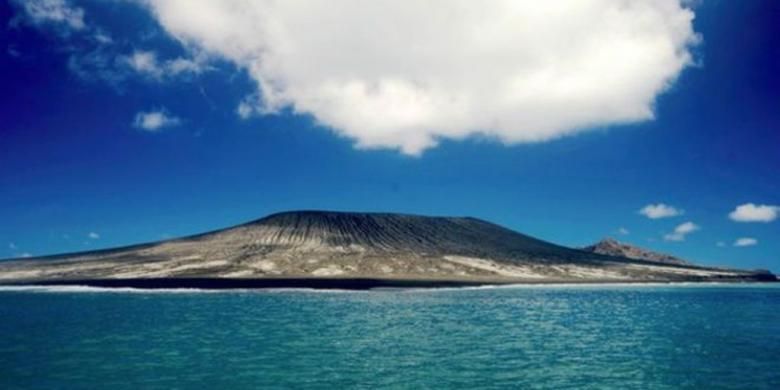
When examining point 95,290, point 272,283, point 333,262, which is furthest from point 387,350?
point 333,262

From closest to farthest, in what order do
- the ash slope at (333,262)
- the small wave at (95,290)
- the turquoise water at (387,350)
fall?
the turquoise water at (387,350) → the small wave at (95,290) → the ash slope at (333,262)

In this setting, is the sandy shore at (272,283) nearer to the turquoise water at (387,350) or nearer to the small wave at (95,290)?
the small wave at (95,290)

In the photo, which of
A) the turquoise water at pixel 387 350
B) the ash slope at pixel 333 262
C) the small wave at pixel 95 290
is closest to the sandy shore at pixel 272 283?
the small wave at pixel 95 290

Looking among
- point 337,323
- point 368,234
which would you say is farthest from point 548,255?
→ point 337,323

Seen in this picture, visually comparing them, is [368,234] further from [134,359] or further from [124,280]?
[134,359]

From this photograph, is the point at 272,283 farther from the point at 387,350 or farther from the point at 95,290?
the point at 387,350
